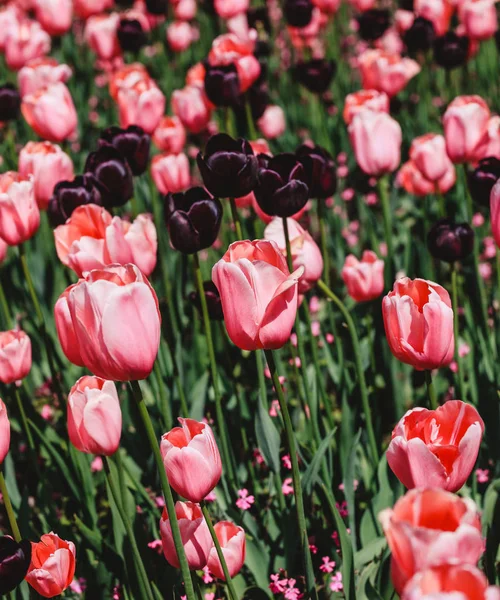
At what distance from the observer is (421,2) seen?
14.6ft

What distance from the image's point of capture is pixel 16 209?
222cm

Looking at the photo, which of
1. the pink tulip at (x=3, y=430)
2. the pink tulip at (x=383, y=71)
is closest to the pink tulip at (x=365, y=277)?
the pink tulip at (x=3, y=430)

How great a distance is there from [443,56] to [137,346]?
2.92m

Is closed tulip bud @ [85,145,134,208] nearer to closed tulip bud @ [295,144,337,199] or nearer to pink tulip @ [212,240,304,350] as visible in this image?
closed tulip bud @ [295,144,337,199]

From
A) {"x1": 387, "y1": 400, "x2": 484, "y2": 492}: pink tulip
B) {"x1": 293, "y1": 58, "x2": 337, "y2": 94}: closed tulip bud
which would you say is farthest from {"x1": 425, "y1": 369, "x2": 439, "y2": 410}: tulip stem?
{"x1": 293, "y1": 58, "x2": 337, "y2": 94}: closed tulip bud

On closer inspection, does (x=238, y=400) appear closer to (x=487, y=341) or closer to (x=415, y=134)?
(x=487, y=341)

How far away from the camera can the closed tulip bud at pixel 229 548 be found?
5.31ft

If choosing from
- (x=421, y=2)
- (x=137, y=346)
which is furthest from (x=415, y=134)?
(x=137, y=346)

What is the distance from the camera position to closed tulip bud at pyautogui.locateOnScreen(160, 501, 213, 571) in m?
1.52

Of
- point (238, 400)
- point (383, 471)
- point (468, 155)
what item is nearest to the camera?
point (383, 471)

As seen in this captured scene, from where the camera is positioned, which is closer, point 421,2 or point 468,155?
point 468,155

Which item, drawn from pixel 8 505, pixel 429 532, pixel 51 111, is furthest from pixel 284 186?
pixel 51 111

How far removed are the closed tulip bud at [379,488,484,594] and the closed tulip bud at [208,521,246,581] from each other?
2.29 ft

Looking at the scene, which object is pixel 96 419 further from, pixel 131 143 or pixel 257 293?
pixel 131 143
